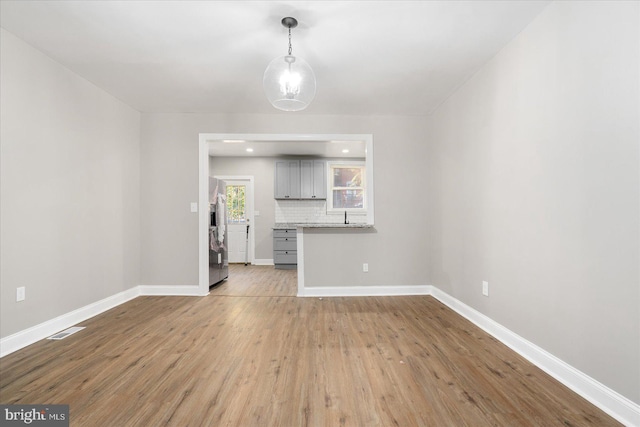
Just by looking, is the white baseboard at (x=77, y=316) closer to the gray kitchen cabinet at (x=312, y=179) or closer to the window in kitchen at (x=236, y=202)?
the window in kitchen at (x=236, y=202)

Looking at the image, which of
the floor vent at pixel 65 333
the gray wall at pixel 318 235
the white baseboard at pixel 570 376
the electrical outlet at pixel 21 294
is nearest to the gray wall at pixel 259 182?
the gray wall at pixel 318 235

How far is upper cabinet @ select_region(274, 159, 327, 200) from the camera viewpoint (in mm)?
6758

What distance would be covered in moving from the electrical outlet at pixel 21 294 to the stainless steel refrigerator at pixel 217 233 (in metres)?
2.04

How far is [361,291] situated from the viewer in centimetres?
408

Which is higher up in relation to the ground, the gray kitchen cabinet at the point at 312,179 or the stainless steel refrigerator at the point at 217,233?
the gray kitchen cabinet at the point at 312,179

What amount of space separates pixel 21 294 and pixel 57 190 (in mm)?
939

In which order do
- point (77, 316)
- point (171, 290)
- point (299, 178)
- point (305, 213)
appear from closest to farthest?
point (77, 316), point (171, 290), point (299, 178), point (305, 213)

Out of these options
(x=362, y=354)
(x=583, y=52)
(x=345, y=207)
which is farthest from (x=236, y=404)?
(x=345, y=207)

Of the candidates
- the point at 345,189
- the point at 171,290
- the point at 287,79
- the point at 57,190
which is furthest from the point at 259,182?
the point at 287,79

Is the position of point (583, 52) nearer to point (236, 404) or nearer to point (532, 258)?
point (532, 258)

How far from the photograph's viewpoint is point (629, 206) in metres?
1.51

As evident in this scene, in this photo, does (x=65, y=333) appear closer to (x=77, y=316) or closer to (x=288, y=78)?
(x=77, y=316)

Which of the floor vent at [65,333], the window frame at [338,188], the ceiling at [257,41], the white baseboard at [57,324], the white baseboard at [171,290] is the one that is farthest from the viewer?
the window frame at [338,188]

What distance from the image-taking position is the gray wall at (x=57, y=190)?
2320mm
